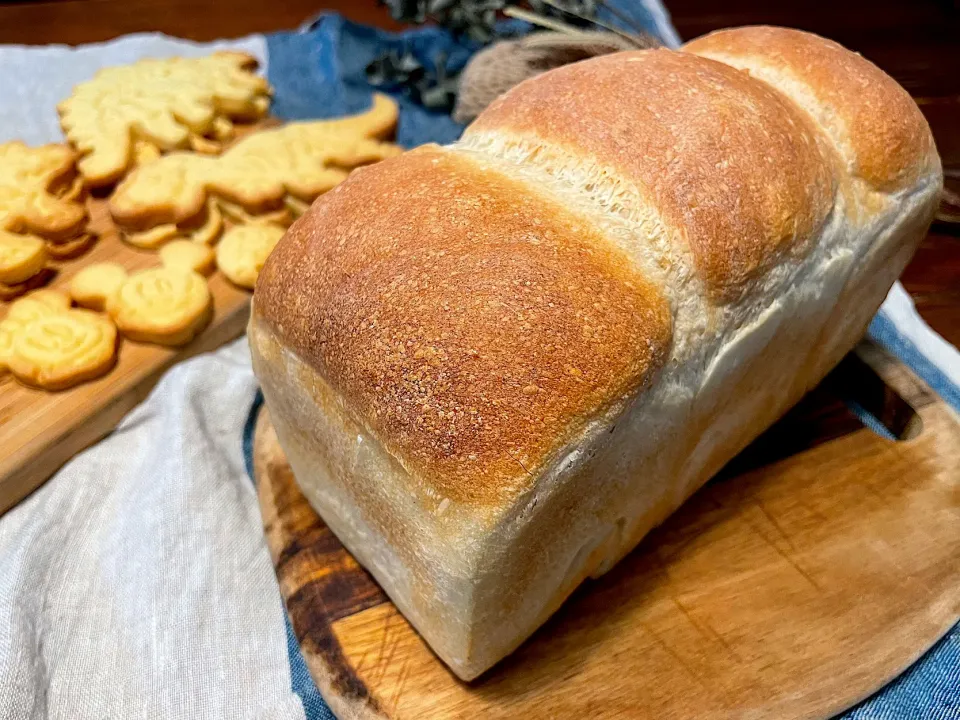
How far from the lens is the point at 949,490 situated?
3.51 ft

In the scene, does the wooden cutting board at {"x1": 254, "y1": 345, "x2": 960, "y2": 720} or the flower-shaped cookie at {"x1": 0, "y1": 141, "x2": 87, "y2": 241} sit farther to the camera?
the flower-shaped cookie at {"x1": 0, "y1": 141, "x2": 87, "y2": 241}

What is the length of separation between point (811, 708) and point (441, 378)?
580 millimetres

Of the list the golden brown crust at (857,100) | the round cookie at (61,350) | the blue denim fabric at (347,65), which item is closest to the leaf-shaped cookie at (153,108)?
the blue denim fabric at (347,65)

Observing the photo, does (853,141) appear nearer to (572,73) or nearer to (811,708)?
(572,73)

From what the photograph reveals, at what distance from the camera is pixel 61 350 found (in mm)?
1217

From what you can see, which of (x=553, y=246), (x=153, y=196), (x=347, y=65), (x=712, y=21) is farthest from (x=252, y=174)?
(x=712, y=21)

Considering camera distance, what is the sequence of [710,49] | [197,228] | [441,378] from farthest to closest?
[197,228], [710,49], [441,378]

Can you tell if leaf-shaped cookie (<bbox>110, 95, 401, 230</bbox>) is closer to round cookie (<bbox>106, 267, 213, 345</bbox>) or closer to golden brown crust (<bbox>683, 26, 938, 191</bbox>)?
round cookie (<bbox>106, 267, 213, 345</bbox>)

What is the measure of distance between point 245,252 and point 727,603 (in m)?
1.07

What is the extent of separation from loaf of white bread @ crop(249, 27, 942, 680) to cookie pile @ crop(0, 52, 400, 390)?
0.54 m

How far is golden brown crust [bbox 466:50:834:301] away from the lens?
0.79 meters

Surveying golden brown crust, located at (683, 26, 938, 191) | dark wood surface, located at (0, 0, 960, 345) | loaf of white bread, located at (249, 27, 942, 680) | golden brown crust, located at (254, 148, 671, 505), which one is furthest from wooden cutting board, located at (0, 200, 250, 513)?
dark wood surface, located at (0, 0, 960, 345)

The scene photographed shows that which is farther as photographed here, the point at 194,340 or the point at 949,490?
the point at 194,340

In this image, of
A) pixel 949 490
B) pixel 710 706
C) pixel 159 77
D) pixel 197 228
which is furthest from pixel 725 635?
pixel 159 77
